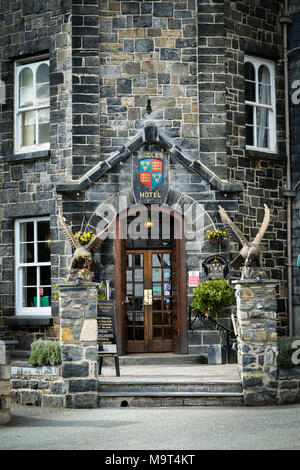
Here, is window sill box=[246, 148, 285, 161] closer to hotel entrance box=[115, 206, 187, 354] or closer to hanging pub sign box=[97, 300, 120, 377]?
hotel entrance box=[115, 206, 187, 354]

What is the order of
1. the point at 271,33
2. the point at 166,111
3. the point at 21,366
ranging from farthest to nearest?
the point at 271,33, the point at 166,111, the point at 21,366

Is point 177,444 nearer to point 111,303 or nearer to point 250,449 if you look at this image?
point 250,449

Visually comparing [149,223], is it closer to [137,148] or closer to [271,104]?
[137,148]

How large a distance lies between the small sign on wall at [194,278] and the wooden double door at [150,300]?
49 cm

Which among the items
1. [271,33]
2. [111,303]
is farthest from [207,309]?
[271,33]

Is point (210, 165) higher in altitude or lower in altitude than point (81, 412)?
higher

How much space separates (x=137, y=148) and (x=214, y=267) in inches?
113

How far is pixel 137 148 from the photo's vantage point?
48.7ft

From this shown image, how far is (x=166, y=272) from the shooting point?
15.4 m

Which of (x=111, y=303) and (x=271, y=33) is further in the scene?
(x=271, y=33)

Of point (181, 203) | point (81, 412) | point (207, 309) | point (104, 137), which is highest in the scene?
point (104, 137)

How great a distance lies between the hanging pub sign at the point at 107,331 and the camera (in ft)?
40.2
